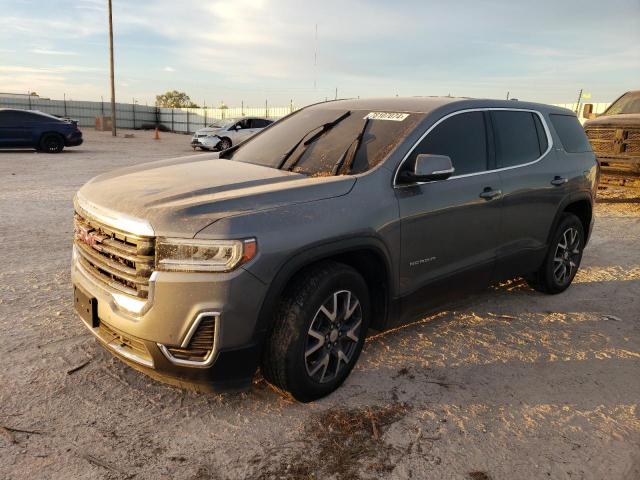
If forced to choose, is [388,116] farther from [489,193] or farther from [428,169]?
[489,193]

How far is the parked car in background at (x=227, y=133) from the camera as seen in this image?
856 inches

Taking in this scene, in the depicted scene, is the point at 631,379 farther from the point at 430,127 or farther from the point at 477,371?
the point at 430,127

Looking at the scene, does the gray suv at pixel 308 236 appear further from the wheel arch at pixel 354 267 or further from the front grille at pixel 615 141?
the front grille at pixel 615 141

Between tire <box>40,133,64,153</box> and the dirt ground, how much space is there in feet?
48.2

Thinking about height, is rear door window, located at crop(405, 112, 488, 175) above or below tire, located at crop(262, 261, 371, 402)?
above

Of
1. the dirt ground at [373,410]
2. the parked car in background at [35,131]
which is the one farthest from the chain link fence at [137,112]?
the dirt ground at [373,410]

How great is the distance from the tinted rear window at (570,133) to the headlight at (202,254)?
374cm

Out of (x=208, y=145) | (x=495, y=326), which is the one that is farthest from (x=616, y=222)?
(x=208, y=145)

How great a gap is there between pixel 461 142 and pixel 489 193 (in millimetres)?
448

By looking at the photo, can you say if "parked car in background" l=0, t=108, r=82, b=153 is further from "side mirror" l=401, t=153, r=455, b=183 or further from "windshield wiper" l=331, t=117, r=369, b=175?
"side mirror" l=401, t=153, r=455, b=183

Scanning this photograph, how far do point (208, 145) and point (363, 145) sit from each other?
19.0m

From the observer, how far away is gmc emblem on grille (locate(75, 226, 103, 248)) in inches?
116

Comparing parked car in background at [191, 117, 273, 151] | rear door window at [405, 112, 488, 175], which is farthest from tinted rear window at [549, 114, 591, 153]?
parked car in background at [191, 117, 273, 151]

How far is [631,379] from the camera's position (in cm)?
356
